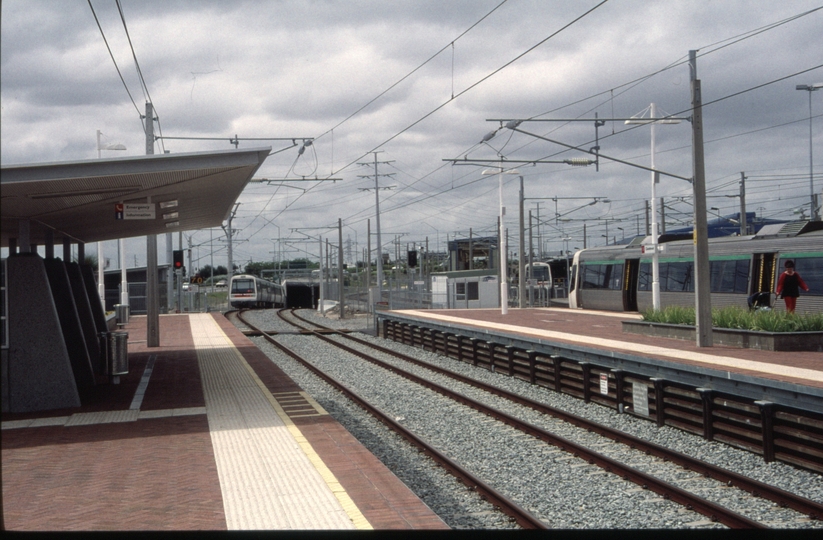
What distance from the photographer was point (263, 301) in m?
62.7

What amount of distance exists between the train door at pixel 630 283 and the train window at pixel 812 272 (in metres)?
8.68

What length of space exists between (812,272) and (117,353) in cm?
1595

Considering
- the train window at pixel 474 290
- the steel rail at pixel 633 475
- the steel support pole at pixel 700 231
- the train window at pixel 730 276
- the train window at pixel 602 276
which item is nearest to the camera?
the steel rail at pixel 633 475

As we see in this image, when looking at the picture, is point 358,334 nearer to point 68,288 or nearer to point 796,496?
point 68,288

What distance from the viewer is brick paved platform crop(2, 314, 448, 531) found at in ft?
19.8

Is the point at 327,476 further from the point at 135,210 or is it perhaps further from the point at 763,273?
the point at 763,273

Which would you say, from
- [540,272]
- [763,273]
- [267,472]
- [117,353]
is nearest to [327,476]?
[267,472]

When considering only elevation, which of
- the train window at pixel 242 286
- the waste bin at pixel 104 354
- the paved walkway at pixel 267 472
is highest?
the train window at pixel 242 286

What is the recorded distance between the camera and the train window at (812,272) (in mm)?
18797

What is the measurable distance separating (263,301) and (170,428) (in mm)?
53453

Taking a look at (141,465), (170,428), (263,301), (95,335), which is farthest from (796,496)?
(263,301)

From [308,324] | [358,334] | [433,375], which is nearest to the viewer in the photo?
[433,375]

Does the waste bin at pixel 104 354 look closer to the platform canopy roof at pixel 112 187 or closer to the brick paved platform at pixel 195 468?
the brick paved platform at pixel 195 468

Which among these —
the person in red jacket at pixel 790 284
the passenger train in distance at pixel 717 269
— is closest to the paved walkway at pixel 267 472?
the person in red jacket at pixel 790 284
